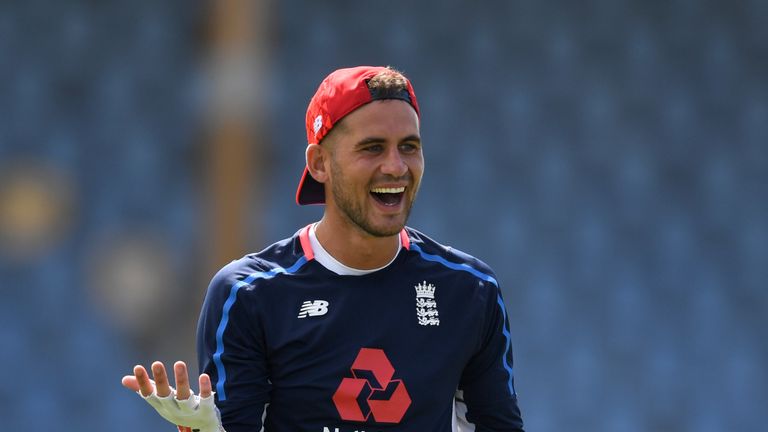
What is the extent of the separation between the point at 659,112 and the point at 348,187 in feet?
14.4

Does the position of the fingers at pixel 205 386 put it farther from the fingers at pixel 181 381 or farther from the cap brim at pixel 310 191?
the cap brim at pixel 310 191

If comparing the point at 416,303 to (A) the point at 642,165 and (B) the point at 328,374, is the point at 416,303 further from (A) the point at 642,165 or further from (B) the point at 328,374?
(A) the point at 642,165

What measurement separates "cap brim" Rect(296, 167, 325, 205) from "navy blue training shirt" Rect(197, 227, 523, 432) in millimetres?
103

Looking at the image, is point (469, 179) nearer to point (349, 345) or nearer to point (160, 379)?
point (349, 345)

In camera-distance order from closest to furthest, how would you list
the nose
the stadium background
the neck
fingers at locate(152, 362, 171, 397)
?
fingers at locate(152, 362, 171, 397), the nose, the neck, the stadium background

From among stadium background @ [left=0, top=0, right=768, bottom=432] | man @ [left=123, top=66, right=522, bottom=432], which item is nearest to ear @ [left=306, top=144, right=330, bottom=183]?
man @ [left=123, top=66, right=522, bottom=432]

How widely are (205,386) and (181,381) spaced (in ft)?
0.19

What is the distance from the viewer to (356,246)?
281 cm

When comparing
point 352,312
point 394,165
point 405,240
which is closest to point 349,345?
point 352,312

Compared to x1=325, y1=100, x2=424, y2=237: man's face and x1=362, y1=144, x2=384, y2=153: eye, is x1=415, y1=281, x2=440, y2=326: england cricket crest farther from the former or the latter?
x1=362, y1=144, x2=384, y2=153: eye

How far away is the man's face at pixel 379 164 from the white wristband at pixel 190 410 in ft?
1.75

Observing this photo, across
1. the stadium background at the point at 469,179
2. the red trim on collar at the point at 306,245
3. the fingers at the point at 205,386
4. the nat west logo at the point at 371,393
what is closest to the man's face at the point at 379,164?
the red trim on collar at the point at 306,245

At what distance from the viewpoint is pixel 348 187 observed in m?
2.73

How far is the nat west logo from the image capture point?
271cm
